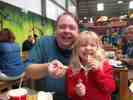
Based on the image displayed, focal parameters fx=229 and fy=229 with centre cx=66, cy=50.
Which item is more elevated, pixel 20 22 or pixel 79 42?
pixel 20 22

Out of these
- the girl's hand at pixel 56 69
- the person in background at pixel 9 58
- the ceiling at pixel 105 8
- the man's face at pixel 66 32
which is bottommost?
the person in background at pixel 9 58

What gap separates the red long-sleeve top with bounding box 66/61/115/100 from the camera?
5.19 feet

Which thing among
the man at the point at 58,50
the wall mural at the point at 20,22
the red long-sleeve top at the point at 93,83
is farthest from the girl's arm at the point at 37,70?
the wall mural at the point at 20,22

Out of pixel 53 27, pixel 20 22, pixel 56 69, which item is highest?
pixel 20 22

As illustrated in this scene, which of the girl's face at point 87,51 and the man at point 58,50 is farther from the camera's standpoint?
the man at point 58,50

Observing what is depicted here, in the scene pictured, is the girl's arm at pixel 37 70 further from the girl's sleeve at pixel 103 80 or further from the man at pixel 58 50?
the girl's sleeve at pixel 103 80

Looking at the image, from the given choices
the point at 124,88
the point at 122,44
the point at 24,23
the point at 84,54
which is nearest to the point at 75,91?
the point at 84,54

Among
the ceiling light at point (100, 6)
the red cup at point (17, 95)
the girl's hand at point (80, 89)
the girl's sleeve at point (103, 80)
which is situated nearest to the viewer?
the red cup at point (17, 95)

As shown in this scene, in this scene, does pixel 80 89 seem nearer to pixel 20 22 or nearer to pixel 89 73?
pixel 89 73

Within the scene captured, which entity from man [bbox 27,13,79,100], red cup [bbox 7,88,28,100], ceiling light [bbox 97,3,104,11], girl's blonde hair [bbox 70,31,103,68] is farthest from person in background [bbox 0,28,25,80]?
ceiling light [bbox 97,3,104,11]

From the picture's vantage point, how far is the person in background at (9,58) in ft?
14.0

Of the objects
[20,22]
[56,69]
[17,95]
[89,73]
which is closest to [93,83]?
[89,73]

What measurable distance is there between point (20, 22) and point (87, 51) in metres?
6.27

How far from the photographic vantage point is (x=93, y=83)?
63.6 inches
